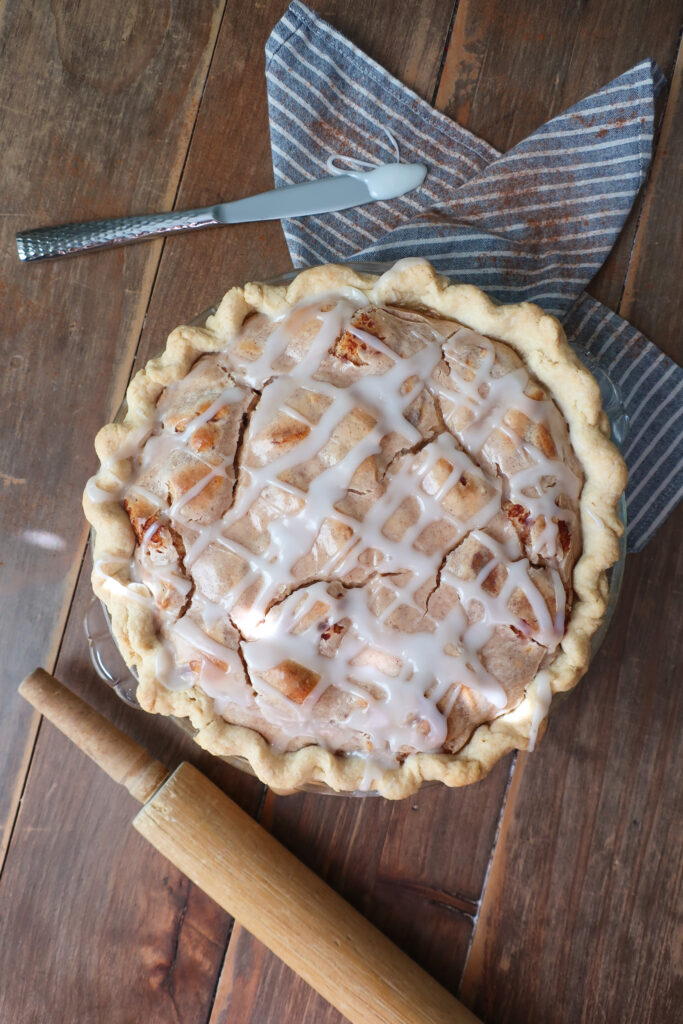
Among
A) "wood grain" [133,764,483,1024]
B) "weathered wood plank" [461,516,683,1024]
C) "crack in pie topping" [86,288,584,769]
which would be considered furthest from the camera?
"weathered wood plank" [461,516,683,1024]

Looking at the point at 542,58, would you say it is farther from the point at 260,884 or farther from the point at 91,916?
the point at 91,916

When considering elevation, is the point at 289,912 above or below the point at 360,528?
below

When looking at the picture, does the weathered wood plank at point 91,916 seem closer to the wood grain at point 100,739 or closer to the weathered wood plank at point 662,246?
the wood grain at point 100,739

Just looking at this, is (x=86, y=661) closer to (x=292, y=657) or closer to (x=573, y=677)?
(x=292, y=657)

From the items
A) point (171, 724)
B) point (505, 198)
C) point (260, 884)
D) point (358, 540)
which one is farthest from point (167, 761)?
point (505, 198)

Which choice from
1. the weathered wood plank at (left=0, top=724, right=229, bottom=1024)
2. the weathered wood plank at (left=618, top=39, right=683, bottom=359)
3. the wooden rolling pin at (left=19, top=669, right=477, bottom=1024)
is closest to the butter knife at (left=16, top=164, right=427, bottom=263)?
the weathered wood plank at (left=618, top=39, right=683, bottom=359)

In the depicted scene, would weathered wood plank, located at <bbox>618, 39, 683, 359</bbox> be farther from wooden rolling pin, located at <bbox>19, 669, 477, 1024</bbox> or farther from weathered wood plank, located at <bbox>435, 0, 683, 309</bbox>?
wooden rolling pin, located at <bbox>19, 669, 477, 1024</bbox>

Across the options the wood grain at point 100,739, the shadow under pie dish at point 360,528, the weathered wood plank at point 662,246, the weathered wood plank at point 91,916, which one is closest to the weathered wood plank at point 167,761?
the weathered wood plank at point 91,916
